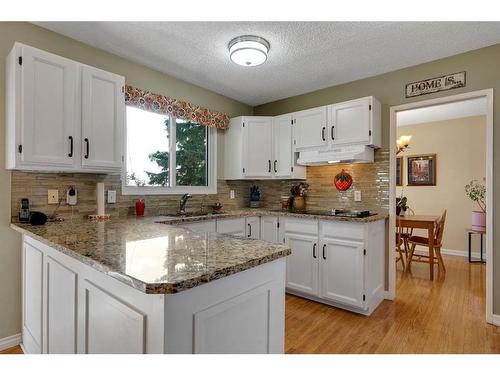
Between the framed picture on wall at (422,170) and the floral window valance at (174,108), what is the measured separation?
391 cm

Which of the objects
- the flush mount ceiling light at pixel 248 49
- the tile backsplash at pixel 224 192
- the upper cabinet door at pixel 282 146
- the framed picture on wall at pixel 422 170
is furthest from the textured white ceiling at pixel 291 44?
the framed picture on wall at pixel 422 170

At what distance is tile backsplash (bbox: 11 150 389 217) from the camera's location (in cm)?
222

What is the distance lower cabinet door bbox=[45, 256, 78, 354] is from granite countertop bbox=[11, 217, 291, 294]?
0.18 metres

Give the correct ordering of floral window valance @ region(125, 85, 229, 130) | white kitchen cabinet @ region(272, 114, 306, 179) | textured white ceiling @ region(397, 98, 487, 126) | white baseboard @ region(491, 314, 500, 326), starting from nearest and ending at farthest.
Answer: white baseboard @ region(491, 314, 500, 326)
floral window valance @ region(125, 85, 229, 130)
white kitchen cabinet @ region(272, 114, 306, 179)
textured white ceiling @ region(397, 98, 487, 126)

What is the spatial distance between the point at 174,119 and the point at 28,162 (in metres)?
1.65

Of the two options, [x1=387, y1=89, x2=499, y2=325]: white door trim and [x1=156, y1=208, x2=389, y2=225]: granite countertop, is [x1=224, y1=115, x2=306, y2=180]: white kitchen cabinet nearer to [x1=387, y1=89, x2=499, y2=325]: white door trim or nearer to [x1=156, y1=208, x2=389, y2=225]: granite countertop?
[x1=156, y1=208, x2=389, y2=225]: granite countertop

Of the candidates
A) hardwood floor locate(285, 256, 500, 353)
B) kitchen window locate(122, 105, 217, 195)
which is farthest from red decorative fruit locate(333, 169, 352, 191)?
kitchen window locate(122, 105, 217, 195)

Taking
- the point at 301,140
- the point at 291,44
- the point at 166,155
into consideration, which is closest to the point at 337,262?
the point at 301,140

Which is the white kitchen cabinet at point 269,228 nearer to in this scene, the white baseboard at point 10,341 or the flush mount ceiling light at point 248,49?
the flush mount ceiling light at point 248,49

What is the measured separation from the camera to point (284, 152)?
3635 millimetres

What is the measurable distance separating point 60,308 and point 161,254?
769mm

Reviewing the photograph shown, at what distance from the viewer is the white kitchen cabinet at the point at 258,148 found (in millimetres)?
3693

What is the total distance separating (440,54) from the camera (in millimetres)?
2674

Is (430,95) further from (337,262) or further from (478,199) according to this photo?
(478,199)
